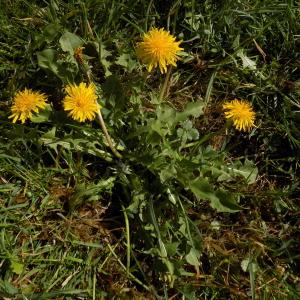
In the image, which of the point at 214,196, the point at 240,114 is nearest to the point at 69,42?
the point at 240,114

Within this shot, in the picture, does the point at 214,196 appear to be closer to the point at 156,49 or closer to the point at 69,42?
the point at 156,49

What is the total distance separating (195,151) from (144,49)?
0.59 meters

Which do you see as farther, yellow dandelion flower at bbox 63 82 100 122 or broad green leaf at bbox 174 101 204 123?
broad green leaf at bbox 174 101 204 123

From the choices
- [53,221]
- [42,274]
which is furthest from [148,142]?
[42,274]

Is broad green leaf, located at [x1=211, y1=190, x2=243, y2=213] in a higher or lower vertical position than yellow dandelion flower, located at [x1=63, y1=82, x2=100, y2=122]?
lower

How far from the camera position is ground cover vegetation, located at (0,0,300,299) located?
2.21 m

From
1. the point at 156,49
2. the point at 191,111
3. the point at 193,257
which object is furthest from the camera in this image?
the point at 191,111

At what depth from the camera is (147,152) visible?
2.27 meters

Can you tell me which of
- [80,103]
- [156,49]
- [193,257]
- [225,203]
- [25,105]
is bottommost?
[193,257]

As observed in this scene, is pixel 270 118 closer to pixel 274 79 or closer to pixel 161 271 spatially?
pixel 274 79

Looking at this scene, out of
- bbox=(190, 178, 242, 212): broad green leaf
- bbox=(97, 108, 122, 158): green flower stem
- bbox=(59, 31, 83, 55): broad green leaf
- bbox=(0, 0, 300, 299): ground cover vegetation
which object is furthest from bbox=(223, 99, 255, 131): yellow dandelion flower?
bbox=(59, 31, 83, 55): broad green leaf

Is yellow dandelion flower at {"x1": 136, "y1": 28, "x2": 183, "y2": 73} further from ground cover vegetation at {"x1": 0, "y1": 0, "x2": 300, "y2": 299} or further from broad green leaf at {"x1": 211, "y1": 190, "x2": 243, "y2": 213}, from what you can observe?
broad green leaf at {"x1": 211, "y1": 190, "x2": 243, "y2": 213}

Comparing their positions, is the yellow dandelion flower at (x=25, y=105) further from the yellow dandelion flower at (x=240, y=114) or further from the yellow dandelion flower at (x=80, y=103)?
the yellow dandelion flower at (x=240, y=114)

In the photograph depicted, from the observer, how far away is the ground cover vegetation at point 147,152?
221cm
